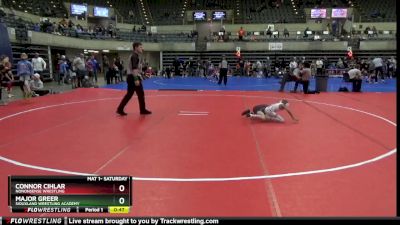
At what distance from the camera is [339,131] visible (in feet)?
Result: 25.8
